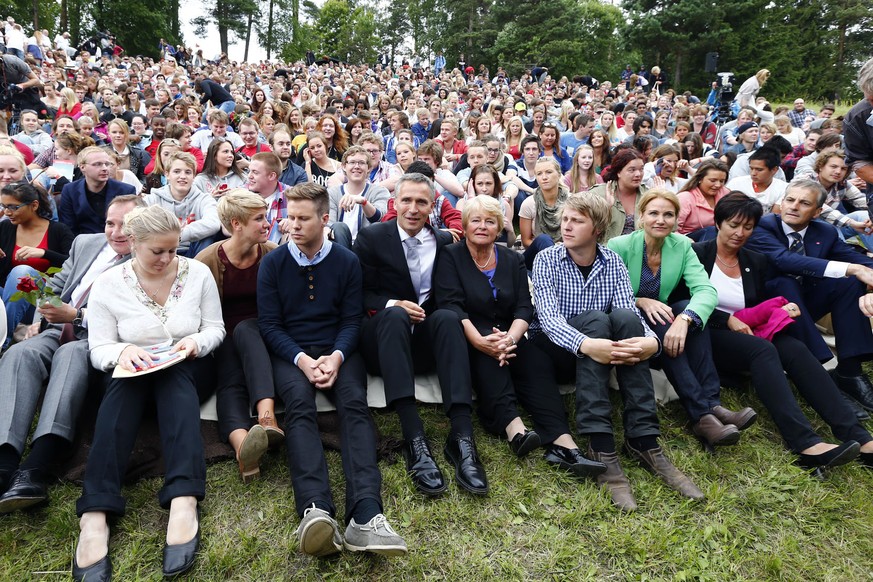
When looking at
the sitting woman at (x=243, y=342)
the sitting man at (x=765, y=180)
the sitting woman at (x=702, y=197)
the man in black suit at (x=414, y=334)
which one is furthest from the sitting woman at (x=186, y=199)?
the sitting man at (x=765, y=180)

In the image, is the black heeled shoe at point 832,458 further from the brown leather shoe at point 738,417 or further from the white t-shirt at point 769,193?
the white t-shirt at point 769,193

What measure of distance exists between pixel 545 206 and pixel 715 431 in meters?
2.53

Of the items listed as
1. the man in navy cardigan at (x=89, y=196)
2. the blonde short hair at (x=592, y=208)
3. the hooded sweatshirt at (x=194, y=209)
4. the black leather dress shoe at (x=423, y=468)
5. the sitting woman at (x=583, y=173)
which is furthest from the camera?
the sitting woman at (x=583, y=173)

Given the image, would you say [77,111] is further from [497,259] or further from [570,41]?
[570,41]

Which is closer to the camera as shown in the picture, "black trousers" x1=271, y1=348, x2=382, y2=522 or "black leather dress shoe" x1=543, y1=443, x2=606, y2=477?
"black trousers" x1=271, y1=348, x2=382, y2=522

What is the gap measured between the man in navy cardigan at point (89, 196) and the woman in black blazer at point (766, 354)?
4.49m

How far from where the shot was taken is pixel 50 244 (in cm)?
361

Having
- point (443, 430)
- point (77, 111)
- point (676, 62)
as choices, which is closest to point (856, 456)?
point (443, 430)

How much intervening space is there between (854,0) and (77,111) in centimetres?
3443

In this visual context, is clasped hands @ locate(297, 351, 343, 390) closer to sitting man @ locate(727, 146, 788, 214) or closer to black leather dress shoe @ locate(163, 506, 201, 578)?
black leather dress shoe @ locate(163, 506, 201, 578)

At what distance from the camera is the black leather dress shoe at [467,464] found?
97.3 inches

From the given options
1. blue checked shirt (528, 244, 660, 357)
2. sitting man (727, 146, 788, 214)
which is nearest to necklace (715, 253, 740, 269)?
blue checked shirt (528, 244, 660, 357)

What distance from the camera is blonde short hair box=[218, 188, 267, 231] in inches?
117

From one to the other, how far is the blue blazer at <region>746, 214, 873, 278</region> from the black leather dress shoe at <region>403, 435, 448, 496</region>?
2726 millimetres
